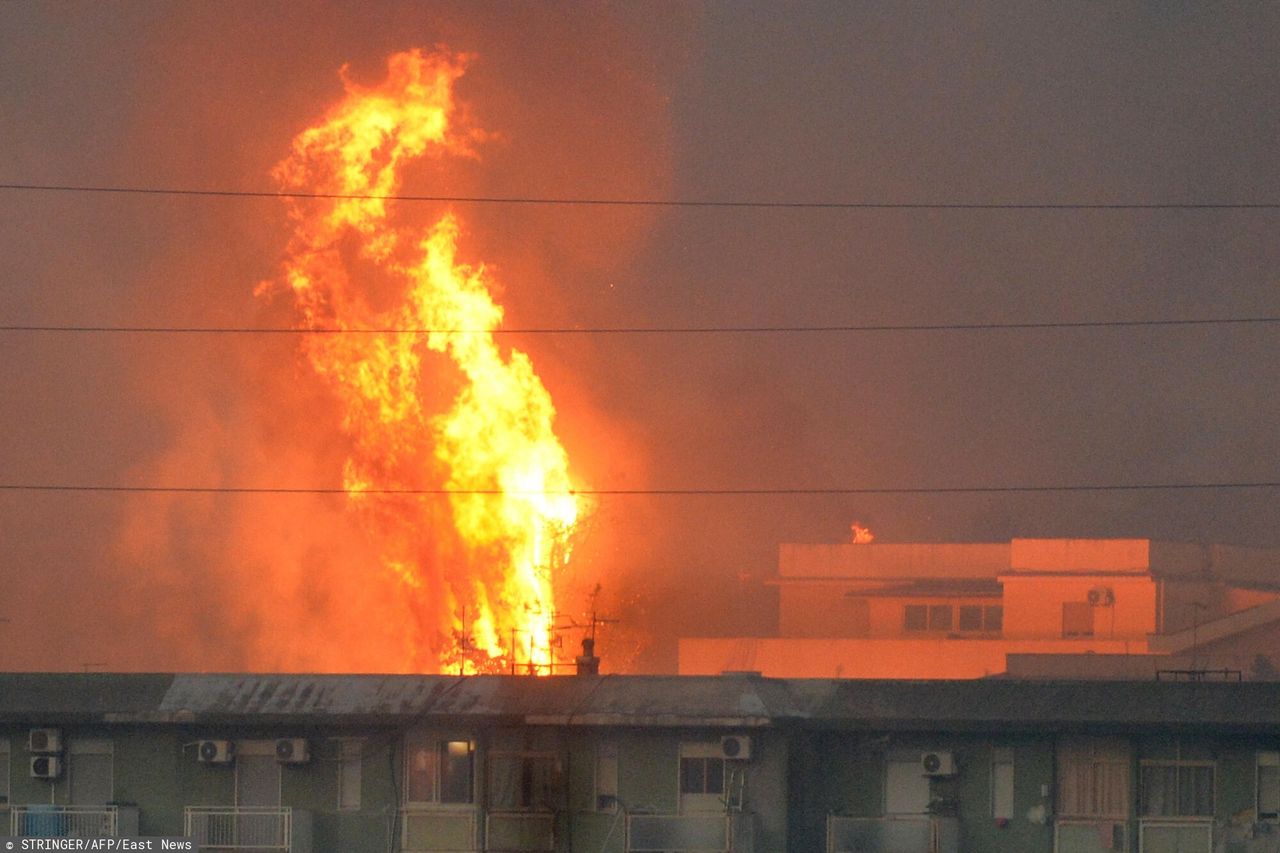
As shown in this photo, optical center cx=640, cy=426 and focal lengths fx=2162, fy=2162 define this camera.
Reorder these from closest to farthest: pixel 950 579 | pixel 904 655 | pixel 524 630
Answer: pixel 524 630 < pixel 904 655 < pixel 950 579

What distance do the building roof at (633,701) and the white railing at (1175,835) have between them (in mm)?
1784

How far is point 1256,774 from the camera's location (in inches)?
1428

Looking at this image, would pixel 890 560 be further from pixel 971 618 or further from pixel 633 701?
pixel 633 701

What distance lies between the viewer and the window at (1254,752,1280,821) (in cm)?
3619

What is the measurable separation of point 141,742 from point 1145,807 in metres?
17.6

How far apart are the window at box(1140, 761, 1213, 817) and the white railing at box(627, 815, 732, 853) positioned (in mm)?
7155

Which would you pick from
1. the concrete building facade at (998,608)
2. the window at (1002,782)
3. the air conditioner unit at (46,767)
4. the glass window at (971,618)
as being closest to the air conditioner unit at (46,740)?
the air conditioner unit at (46,767)

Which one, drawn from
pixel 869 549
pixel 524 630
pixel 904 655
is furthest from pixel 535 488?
pixel 869 549

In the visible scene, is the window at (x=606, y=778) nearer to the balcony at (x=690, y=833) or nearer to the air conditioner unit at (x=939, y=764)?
the balcony at (x=690, y=833)

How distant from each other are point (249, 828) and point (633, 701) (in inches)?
283

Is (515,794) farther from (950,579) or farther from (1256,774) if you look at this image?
(950,579)

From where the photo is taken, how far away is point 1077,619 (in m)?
98.9

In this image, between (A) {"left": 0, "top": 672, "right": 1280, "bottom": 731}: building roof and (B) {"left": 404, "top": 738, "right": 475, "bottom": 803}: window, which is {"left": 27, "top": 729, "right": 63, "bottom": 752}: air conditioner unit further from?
(B) {"left": 404, "top": 738, "right": 475, "bottom": 803}: window

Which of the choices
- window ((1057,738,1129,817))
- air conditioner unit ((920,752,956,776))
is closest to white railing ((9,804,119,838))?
air conditioner unit ((920,752,956,776))
